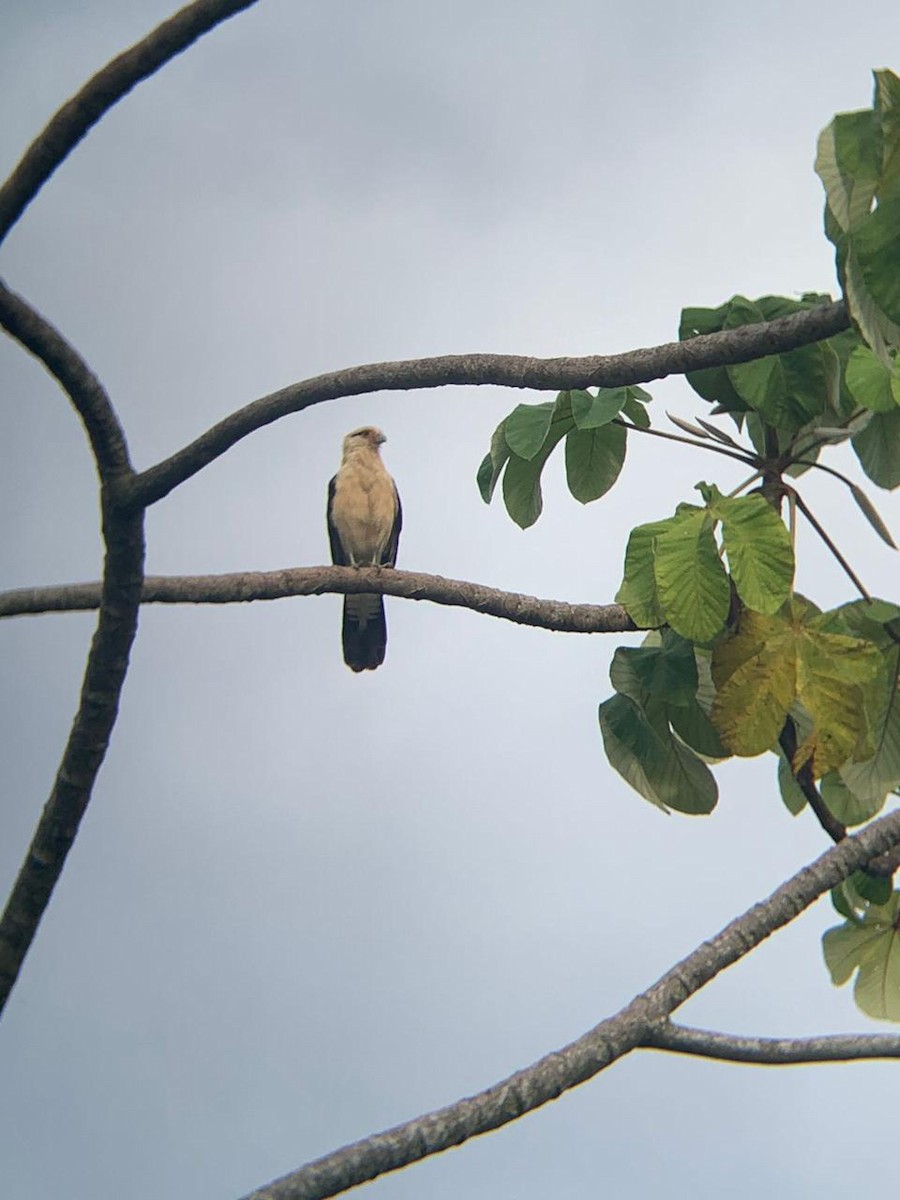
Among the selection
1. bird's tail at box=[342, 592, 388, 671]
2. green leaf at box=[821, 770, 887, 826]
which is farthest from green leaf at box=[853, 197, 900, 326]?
bird's tail at box=[342, 592, 388, 671]

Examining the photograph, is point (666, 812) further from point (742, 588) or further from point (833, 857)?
point (742, 588)

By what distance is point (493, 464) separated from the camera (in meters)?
3.73

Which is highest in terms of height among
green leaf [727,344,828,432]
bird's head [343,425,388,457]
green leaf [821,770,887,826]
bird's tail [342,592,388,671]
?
bird's head [343,425,388,457]

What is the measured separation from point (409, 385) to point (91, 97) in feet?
2.90

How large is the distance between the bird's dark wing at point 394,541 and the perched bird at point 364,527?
0.02 metres

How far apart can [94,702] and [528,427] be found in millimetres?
1262

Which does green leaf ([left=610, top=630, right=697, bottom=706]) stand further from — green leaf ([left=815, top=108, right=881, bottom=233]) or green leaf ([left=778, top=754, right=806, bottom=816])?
green leaf ([left=815, top=108, right=881, bottom=233])

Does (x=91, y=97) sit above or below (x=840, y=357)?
above

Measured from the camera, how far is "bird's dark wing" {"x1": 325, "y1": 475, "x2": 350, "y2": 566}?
26.5ft

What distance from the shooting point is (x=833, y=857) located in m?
2.90

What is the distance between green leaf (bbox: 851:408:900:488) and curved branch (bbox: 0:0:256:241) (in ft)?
5.48

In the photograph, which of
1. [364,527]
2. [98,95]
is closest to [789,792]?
[98,95]

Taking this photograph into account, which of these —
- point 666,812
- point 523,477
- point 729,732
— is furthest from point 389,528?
point 729,732

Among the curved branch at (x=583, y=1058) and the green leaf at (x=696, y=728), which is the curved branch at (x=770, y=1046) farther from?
the green leaf at (x=696, y=728)
